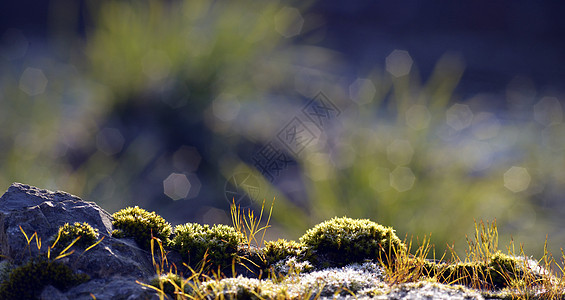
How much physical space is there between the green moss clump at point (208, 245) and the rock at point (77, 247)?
160 millimetres

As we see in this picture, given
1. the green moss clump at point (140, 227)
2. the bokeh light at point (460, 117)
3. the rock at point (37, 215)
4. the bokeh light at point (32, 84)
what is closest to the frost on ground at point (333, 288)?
the green moss clump at point (140, 227)

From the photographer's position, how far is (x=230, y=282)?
2.02m

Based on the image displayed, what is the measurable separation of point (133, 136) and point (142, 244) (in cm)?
311

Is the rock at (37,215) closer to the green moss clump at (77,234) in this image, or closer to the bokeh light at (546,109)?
the green moss clump at (77,234)

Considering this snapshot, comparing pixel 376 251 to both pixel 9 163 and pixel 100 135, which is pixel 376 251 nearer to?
pixel 9 163

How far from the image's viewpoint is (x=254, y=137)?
217 inches

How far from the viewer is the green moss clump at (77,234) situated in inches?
84.4

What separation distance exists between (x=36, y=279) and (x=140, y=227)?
504mm

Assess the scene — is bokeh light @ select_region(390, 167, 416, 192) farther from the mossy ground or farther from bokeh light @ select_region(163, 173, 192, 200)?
bokeh light @ select_region(163, 173, 192, 200)

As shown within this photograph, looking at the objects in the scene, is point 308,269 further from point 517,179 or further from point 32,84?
point 32,84

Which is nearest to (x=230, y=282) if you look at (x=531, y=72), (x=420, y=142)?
(x=420, y=142)

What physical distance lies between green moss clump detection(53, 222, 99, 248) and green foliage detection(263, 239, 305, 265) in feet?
2.46

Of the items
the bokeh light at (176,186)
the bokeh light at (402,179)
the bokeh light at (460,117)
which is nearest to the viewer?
the bokeh light at (402,179)

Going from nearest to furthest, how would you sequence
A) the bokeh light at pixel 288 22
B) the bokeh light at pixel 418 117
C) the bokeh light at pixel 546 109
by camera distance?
the bokeh light at pixel 418 117 → the bokeh light at pixel 288 22 → the bokeh light at pixel 546 109
